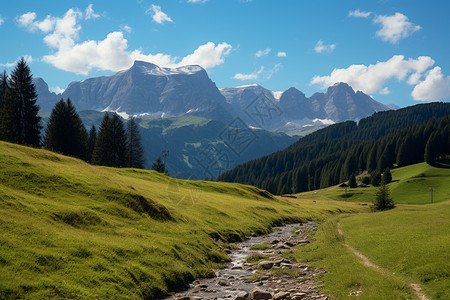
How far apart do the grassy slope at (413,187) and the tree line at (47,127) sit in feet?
366

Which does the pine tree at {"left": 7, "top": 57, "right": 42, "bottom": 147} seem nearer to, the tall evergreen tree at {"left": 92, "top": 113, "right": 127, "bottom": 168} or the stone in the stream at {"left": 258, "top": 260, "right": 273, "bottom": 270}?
the tall evergreen tree at {"left": 92, "top": 113, "right": 127, "bottom": 168}

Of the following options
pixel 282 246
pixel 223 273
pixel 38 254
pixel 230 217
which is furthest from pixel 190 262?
pixel 230 217

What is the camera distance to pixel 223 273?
1080 inches

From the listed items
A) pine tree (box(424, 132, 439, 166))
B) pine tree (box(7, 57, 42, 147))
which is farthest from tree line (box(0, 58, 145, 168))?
pine tree (box(424, 132, 439, 166))

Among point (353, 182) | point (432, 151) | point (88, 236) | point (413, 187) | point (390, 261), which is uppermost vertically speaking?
point (432, 151)

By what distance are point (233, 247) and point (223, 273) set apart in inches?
444

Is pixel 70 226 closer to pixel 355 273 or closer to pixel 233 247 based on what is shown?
pixel 233 247

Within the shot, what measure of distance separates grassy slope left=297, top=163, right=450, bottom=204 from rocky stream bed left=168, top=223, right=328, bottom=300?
120498 mm

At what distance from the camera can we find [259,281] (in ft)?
80.4

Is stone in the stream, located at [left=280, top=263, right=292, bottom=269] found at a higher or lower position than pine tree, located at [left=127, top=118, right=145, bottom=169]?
lower

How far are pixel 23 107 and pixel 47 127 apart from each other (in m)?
16.7

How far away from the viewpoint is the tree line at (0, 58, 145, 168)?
2938 inches

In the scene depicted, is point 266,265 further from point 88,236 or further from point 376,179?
point 376,179

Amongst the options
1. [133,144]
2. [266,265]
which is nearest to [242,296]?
[266,265]
